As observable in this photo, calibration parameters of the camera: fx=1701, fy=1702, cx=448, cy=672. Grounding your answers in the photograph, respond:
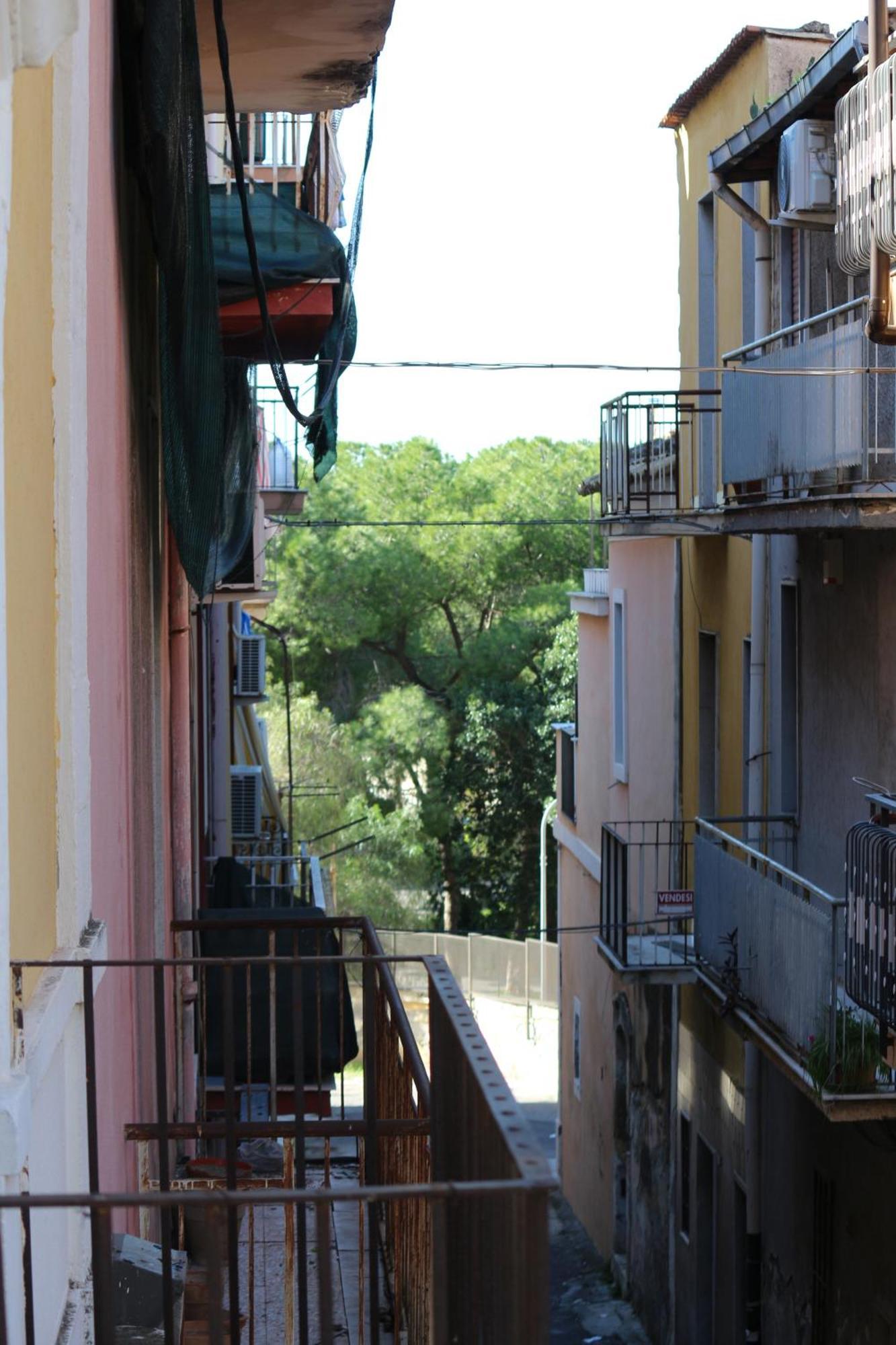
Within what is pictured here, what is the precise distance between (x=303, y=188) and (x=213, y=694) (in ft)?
29.1

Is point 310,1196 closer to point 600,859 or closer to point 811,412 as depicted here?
point 811,412

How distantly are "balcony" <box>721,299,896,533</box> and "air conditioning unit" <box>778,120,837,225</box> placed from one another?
0.78 metres

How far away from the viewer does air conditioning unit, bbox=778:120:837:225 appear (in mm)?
11703

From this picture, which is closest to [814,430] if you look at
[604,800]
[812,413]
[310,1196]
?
[812,413]

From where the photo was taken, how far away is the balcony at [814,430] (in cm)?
1016

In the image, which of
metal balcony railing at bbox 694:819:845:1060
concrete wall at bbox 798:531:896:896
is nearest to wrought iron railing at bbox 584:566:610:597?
metal balcony railing at bbox 694:819:845:1060

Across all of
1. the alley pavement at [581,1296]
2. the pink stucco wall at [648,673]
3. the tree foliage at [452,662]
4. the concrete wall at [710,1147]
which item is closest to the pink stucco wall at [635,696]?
the pink stucco wall at [648,673]

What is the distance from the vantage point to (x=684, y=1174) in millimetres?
16000

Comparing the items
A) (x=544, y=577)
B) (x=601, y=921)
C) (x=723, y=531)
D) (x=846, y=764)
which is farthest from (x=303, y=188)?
(x=544, y=577)

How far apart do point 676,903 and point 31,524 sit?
10.6 metres

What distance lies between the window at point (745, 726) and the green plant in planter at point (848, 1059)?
4.12 m

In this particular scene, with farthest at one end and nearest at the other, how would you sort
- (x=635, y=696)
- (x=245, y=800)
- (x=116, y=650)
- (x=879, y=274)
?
(x=245, y=800) < (x=635, y=696) < (x=879, y=274) < (x=116, y=650)

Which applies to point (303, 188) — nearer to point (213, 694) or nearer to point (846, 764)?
point (846, 764)

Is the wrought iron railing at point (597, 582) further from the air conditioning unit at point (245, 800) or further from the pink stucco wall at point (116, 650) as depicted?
the pink stucco wall at point (116, 650)
